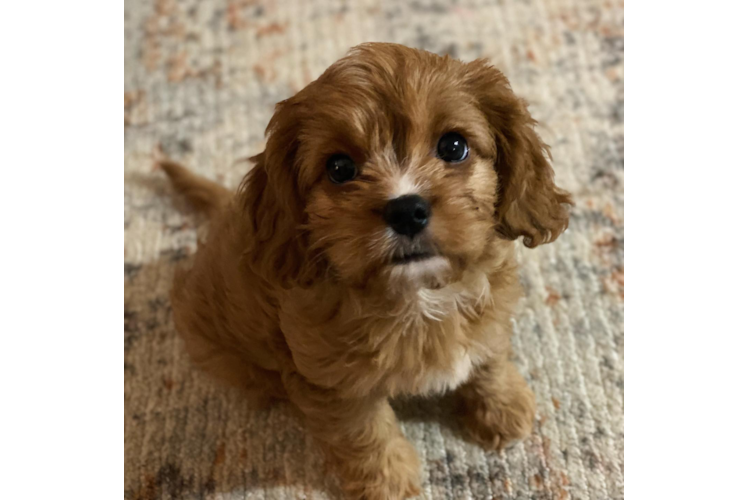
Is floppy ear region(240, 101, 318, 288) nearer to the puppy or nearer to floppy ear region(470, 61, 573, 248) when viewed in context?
the puppy

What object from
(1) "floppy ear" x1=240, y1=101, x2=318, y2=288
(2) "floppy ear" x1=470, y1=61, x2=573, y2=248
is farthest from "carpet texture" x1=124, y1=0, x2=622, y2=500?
(1) "floppy ear" x1=240, y1=101, x2=318, y2=288

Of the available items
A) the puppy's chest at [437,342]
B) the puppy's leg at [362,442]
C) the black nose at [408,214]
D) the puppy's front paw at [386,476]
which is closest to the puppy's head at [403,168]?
the black nose at [408,214]

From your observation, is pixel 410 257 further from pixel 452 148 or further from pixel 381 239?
pixel 452 148

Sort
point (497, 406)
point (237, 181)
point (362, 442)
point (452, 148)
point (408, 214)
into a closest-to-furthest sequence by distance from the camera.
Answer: point (408, 214)
point (452, 148)
point (362, 442)
point (497, 406)
point (237, 181)

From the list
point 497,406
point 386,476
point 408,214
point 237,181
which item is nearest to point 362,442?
point 386,476
